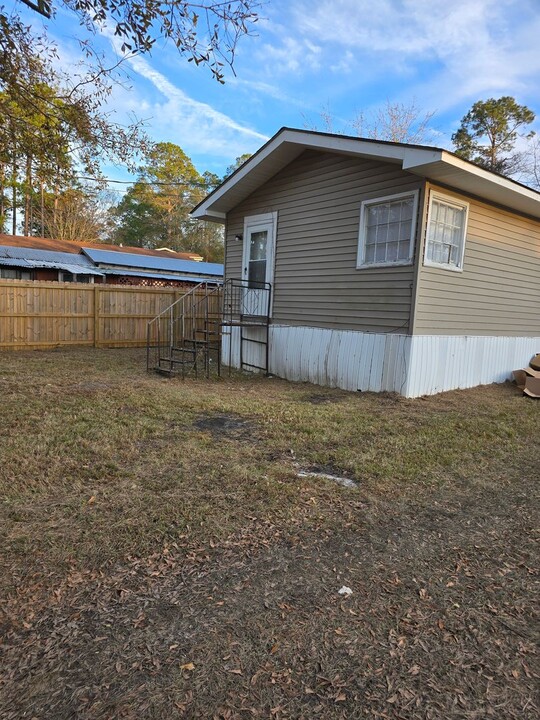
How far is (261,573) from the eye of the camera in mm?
2416

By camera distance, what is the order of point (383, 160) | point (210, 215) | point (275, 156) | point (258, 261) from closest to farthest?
1. point (383, 160)
2. point (275, 156)
3. point (258, 261)
4. point (210, 215)

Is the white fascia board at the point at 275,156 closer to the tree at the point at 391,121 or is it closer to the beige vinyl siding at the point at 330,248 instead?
the beige vinyl siding at the point at 330,248

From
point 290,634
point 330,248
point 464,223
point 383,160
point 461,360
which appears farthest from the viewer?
point 330,248

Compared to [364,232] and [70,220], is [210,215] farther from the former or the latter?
[70,220]

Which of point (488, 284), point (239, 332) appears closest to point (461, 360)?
point (488, 284)

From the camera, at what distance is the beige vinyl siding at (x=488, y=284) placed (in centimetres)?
716

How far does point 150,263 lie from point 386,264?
60.7 ft

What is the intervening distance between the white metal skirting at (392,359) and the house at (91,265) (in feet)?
43.8

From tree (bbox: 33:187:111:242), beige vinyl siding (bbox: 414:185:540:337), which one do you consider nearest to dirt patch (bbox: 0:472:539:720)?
beige vinyl siding (bbox: 414:185:540:337)

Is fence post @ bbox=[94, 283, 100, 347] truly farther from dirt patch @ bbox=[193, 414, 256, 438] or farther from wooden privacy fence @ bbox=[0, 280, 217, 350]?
dirt patch @ bbox=[193, 414, 256, 438]

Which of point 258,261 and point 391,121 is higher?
point 391,121

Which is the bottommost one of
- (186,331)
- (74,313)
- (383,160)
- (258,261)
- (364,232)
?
(186,331)

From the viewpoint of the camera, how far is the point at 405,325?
696cm

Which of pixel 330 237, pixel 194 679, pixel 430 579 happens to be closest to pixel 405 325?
pixel 330 237
